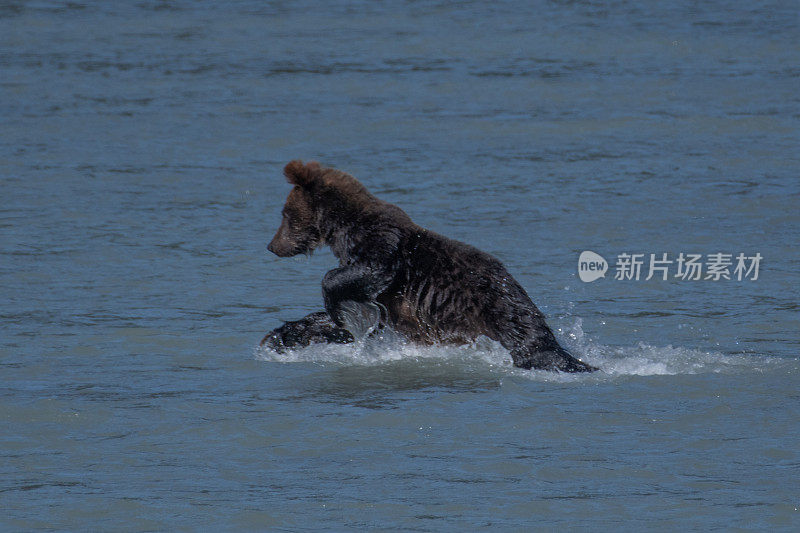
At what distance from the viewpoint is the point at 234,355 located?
336 inches

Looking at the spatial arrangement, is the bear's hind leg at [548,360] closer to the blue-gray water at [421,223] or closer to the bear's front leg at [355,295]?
the blue-gray water at [421,223]

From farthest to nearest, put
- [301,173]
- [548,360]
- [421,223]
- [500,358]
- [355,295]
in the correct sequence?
[421,223] → [301,173] → [355,295] → [500,358] → [548,360]

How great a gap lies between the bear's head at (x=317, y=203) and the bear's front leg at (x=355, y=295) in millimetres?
318

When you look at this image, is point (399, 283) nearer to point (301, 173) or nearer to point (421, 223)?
point (301, 173)

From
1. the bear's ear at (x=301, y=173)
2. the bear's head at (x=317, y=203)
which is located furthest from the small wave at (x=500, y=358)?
the bear's ear at (x=301, y=173)

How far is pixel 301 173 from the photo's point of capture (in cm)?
848

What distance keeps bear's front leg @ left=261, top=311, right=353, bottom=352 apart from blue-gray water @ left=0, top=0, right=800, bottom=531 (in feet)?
0.27

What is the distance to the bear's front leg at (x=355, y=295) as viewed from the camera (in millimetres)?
8203

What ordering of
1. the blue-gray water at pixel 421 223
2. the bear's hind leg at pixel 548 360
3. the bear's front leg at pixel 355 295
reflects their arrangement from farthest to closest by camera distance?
the bear's front leg at pixel 355 295 → the bear's hind leg at pixel 548 360 → the blue-gray water at pixel 421 223

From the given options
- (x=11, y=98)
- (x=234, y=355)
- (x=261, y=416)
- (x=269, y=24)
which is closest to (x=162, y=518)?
(x=261, y=416)

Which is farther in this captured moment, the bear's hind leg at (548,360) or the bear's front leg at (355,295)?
the bear's front leg at (355,295)

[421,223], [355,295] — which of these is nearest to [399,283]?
[355,295]

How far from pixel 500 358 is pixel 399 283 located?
2.35ft

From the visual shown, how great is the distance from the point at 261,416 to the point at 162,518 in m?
1.41
